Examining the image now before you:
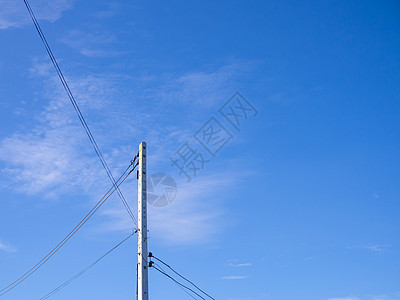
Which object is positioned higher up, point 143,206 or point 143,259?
point 143,206

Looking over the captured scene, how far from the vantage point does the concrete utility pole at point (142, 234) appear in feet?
51.7

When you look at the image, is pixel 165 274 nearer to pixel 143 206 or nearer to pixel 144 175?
pixel 143 206

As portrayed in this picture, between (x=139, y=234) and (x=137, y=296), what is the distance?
2.38 metres

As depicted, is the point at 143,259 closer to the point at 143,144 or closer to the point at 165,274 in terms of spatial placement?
the point at 165,274

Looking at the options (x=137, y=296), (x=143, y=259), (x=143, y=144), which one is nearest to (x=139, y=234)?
(x=143, y=259)

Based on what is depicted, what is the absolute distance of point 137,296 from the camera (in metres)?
15.9

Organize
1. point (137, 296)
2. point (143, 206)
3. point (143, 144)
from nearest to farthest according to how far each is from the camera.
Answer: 1. point (137, 296)
2. point (143, 206)
3. point (143, 144)

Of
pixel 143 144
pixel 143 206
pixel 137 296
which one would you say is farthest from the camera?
pixel 143 144

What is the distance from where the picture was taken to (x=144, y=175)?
17.9m

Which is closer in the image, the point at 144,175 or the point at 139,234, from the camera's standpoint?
the point at 139,234

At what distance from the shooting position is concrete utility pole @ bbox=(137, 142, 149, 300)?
15.8 m

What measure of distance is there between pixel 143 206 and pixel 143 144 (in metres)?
2.99

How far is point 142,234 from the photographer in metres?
16.6

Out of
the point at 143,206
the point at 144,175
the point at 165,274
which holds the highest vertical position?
the point at 144,175
